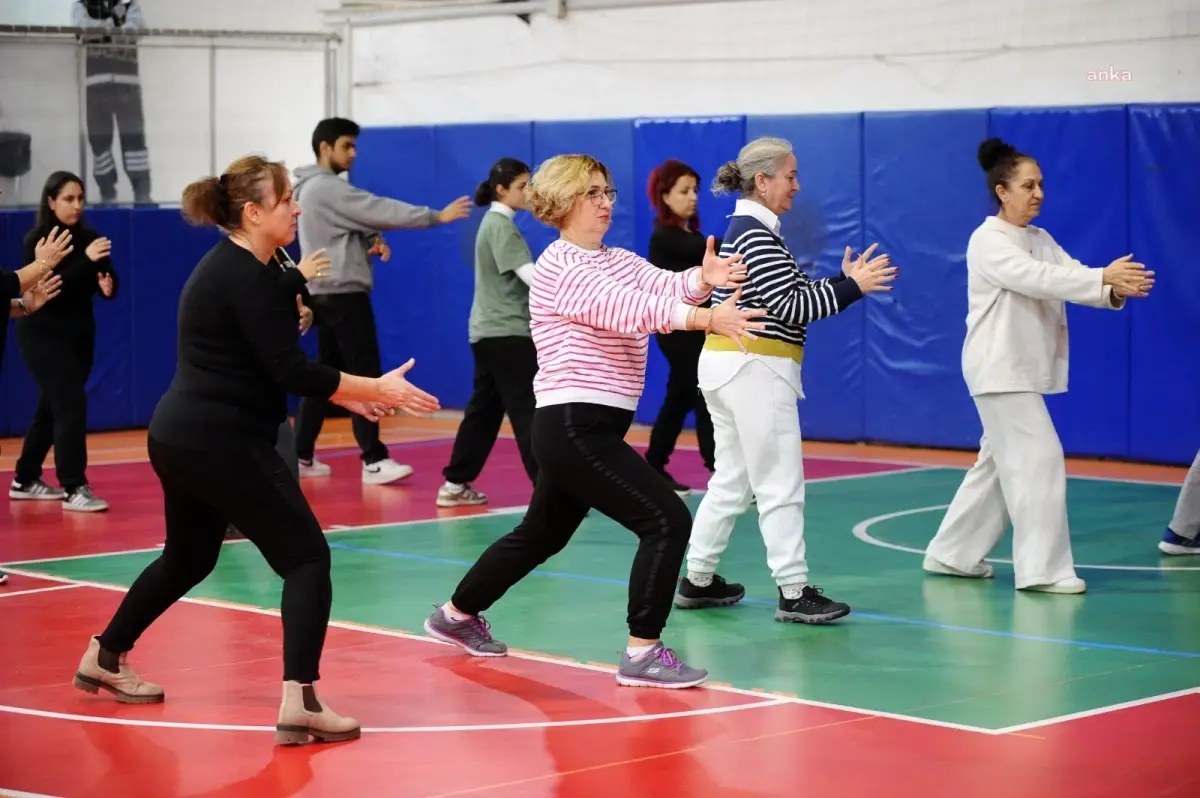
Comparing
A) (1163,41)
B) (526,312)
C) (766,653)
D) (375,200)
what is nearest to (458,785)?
(766,653)

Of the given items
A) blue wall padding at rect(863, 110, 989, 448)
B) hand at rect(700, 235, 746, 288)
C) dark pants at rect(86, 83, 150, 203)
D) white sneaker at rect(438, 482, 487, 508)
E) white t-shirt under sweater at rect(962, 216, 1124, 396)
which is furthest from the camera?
dark pants at rect(86, 83, 150, 203)

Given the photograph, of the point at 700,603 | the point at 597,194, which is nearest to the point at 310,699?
the point at 597,194

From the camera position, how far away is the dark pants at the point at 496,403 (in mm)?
11836

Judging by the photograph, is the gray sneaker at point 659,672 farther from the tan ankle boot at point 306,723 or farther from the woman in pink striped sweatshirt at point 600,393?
the tan ankle boot at point 306,723

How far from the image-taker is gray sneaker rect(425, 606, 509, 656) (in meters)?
7.84

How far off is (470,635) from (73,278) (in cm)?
542

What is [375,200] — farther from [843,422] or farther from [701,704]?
[701,704]

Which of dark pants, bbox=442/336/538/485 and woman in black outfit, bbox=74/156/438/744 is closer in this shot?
woman in black outfit, bbox=74/156/438/744

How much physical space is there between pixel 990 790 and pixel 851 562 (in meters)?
4.37

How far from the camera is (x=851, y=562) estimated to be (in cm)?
1012

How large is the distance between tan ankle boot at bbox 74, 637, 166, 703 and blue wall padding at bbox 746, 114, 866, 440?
9.28 m

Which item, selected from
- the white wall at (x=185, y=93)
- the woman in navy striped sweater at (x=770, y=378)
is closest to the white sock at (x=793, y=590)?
the woman in navy striped sweater at (x=770, y=378)

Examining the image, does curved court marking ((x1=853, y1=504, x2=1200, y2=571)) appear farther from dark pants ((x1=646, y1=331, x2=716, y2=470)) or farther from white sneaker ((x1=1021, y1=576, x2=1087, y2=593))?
dark pants ((x1=646, y1=331, x2=716, y2=470))

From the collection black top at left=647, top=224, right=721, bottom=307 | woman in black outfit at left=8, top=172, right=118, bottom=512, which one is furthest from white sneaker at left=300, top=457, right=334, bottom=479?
black top at left=647, top=224, right=721, bottom=307
